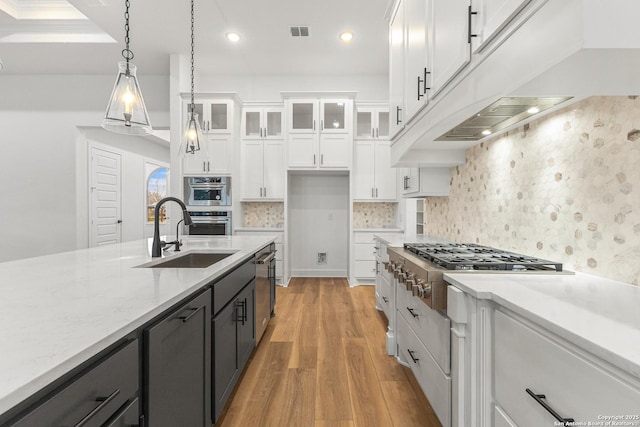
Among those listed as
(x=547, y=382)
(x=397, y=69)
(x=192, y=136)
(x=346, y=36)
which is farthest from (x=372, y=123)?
(x=547, y=382)

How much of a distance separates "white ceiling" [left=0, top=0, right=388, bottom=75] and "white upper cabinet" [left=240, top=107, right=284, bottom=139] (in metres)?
0.67

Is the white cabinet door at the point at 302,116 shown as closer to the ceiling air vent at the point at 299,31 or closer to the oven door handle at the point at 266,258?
the ceiling air vent at the point at 299,31

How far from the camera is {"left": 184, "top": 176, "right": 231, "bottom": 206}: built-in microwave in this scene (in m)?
4.49

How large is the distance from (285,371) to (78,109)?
529 centimetres

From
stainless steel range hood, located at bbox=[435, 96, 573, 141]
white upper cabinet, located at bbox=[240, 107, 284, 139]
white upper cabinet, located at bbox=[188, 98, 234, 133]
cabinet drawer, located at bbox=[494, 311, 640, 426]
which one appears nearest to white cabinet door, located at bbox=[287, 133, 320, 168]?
white upper cabinet, located at bbox=[240, 107, 284, 139]

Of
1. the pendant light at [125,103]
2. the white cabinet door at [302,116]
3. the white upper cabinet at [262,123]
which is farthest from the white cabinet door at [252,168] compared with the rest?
the pendant light at [125,103]

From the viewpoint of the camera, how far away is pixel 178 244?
223cm

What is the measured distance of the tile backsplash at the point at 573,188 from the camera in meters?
1.17

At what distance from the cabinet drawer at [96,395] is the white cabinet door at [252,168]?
4088mm

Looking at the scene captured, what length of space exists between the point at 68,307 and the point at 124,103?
1.53m

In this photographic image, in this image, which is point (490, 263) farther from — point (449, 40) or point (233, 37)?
point (233, 37)

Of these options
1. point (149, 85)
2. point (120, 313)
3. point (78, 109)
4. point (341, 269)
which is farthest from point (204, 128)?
point (120, 313)

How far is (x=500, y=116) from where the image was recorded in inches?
62.4

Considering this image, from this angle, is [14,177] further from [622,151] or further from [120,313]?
[622,151]
